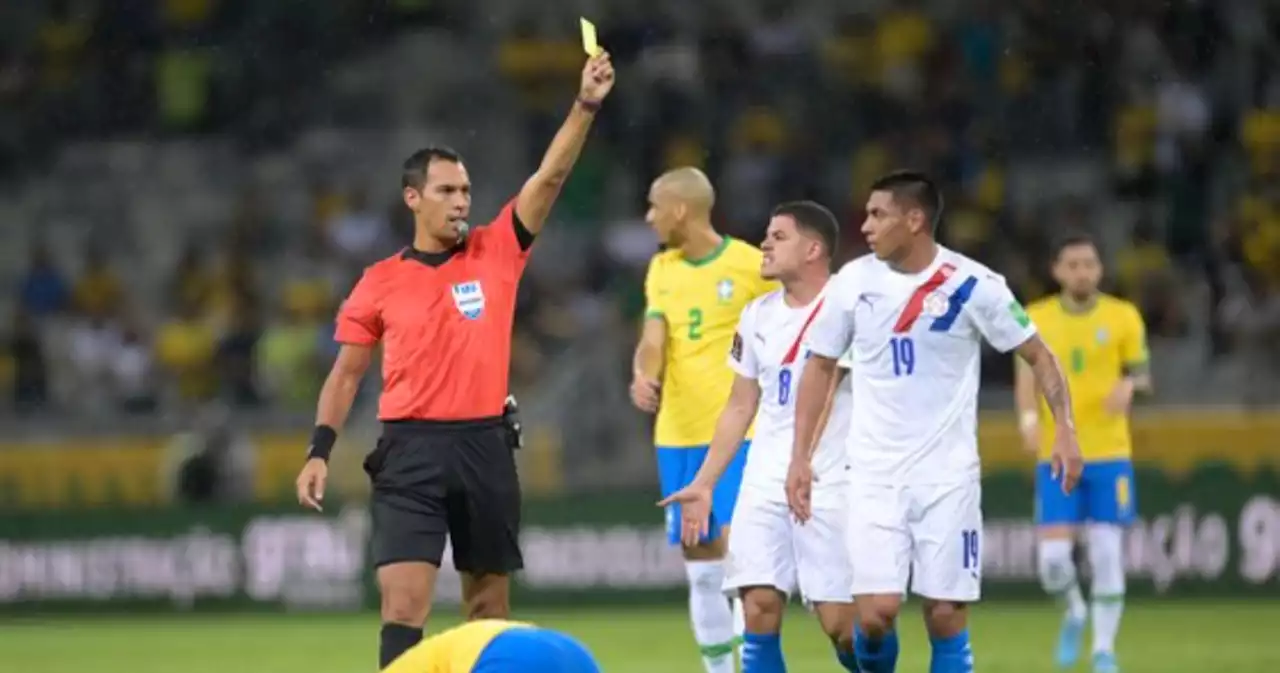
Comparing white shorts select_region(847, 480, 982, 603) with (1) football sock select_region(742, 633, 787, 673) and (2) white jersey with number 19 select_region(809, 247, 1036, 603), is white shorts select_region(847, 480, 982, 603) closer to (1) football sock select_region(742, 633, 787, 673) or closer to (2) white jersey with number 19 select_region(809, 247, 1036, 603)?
(2) white jersey with number 19 select_region(809, 247, 1036, 603)

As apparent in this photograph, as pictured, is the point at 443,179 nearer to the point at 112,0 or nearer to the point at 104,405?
the point at 104,405

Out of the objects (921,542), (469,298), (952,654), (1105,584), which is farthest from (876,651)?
(1105,584)

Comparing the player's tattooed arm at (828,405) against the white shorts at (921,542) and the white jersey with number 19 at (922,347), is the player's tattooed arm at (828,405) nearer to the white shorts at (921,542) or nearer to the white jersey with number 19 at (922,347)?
the white jersey with number 19 at (922,347)

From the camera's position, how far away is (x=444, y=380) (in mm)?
10602

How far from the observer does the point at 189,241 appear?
1061 inches

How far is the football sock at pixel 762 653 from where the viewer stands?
10852 mm

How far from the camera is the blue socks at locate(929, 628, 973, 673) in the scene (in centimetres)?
1028

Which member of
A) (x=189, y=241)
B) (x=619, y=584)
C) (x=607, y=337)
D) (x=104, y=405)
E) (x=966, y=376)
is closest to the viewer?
(x=966, y=376)

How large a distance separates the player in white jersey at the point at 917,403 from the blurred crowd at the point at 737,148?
13.0 m

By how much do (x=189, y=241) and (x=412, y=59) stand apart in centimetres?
320

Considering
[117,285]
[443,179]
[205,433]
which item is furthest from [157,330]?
[443,179]

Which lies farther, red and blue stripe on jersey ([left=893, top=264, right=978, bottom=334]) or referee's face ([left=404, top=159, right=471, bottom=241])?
referee's face ([left=404, top=159, right=471, bottom=241])

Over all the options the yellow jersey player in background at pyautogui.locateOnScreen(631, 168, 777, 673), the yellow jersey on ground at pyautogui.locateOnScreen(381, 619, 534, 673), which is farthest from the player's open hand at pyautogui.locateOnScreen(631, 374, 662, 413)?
the yellow jersey on ground at pyautogui.locateOnScreen(381, 619, 534, 673)

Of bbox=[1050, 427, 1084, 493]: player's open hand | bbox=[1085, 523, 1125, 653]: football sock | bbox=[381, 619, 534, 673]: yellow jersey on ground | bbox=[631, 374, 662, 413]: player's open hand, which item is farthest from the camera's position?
bbox=[1085, 523, 1125, 653]: football sock
